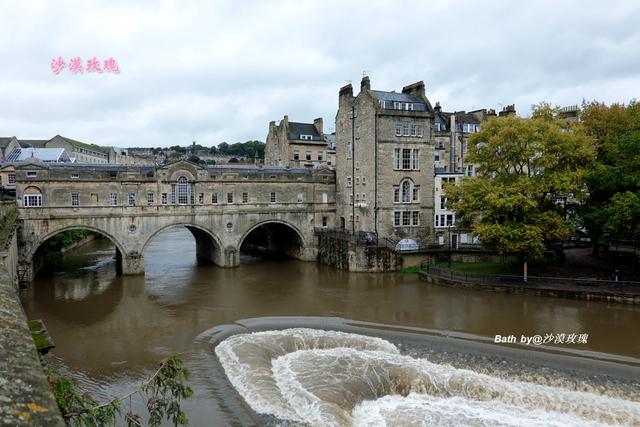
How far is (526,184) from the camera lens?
30547 millimetres

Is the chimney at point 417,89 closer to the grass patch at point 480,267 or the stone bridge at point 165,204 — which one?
the stone bridge at point 165,204

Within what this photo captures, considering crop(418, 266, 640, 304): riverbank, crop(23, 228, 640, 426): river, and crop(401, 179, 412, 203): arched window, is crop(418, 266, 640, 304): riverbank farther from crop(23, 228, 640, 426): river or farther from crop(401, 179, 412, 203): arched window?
crop(401, 179, 412, 203): arched window

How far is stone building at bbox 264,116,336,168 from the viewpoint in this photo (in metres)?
58.2

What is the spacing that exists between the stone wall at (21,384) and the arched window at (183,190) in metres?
33.6

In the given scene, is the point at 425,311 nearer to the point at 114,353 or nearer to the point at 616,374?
the point at 616,374

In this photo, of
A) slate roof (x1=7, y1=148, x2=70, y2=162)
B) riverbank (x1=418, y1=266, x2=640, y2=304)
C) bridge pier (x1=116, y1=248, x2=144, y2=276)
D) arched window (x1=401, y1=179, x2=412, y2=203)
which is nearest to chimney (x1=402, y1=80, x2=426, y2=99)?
arched window (x1=401, y1=179, x2=412, y2=203)

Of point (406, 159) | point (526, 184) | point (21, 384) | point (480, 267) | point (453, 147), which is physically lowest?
point (480, 267)

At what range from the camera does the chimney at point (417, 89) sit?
44594mm

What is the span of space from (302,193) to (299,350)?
24.4 m

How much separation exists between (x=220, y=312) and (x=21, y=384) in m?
23.2

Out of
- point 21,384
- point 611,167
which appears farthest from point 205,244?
point 21,384

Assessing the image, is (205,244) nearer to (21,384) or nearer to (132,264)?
(132,264)

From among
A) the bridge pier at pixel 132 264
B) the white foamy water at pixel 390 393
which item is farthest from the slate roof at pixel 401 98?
the white foamy water at pixel 390 393

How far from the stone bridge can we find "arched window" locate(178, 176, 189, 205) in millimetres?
79
